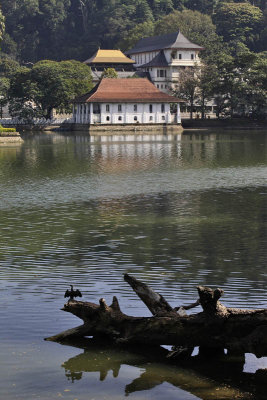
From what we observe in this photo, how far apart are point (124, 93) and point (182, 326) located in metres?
102

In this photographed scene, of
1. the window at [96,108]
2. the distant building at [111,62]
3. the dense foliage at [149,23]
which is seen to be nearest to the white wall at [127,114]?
the window at [96,108]

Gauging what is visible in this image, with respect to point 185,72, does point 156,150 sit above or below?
below

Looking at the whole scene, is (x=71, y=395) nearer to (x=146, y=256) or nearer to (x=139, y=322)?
(x=139, y=322)

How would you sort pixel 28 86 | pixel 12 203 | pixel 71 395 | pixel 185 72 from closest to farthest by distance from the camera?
pixel 71 395 < pixel 12 203 < pixel 28 86 < pixel 185 72

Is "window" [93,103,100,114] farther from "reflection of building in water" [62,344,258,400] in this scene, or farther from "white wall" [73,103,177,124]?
"reflection of building in water" [62,344,258,400]

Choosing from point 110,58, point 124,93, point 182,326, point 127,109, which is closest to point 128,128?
point 127,109

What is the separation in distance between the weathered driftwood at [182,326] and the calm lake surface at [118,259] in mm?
312

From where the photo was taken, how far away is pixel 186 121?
120 meters

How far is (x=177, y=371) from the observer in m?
12.0

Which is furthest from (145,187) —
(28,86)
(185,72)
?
(185,72)

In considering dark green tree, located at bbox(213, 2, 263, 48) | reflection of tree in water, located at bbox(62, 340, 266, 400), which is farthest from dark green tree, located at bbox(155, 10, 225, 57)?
reflection of tree in water, located at bbox(62, 340, 266, 400)

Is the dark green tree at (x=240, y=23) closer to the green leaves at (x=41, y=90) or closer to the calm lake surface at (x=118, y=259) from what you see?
the green leaves at (x=41, y=90)

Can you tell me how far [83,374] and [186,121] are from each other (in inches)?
4286

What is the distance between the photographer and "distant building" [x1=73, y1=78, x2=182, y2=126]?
11050cm
